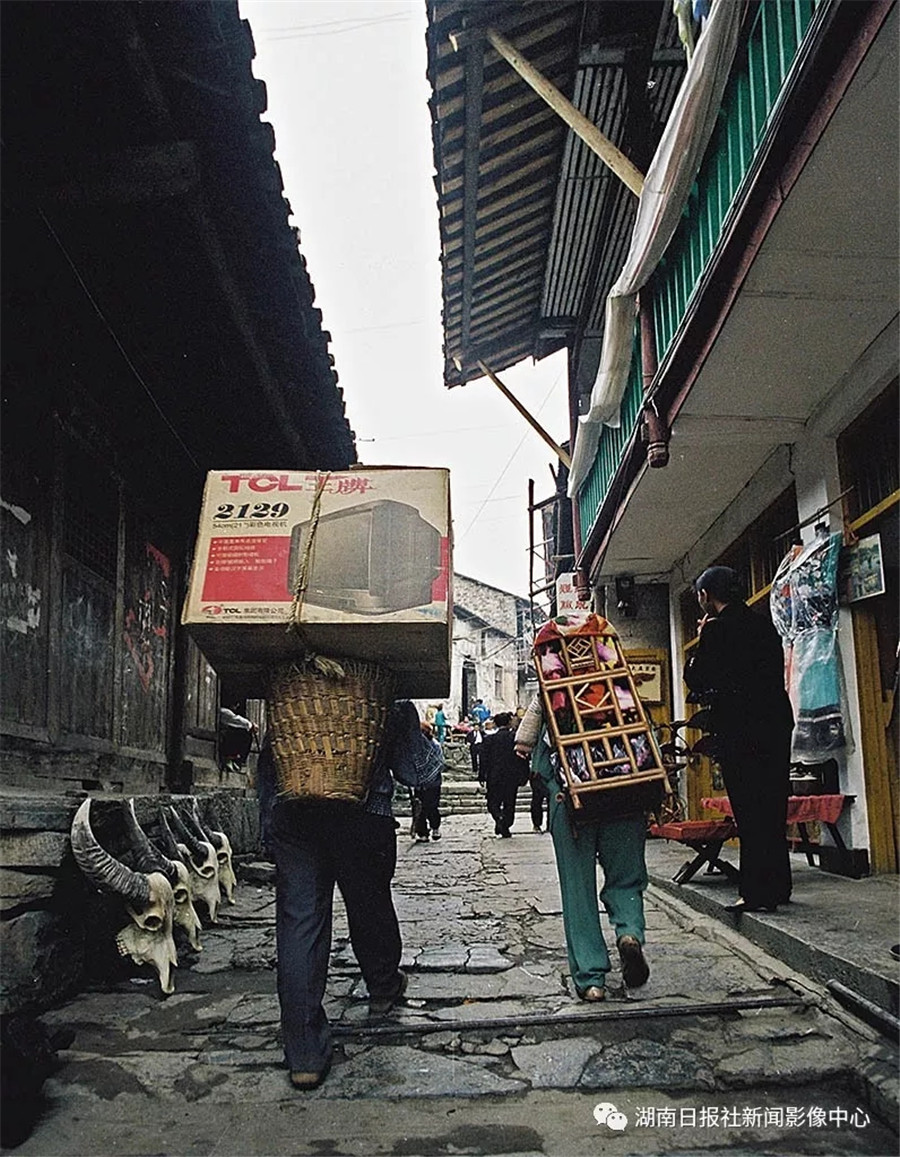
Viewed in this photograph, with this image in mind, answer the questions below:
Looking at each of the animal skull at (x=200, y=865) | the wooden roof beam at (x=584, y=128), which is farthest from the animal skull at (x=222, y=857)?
the wooden roof beam at (x=584, y=128)

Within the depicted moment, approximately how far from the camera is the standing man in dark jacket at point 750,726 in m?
5.20

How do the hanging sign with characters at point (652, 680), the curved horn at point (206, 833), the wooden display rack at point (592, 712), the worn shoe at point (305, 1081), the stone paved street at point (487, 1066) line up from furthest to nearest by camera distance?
the hanging sign with characters at point (652, 680), the curved horn at point (206, 833), the wooden display rack at point (592, 712), the worn shoe at point (305, 1081), the stone paved street at point (487, 1066)

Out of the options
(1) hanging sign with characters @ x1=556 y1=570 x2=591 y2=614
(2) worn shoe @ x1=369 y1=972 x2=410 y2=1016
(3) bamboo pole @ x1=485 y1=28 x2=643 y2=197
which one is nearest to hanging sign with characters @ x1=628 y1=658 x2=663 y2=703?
(1) hanging sign with characters @ x1=556 y1=570 x2=591 y2=614

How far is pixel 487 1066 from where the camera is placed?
3461 mm

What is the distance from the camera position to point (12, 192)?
4406mm

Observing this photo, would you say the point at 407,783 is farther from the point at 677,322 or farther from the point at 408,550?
the point at 677,322

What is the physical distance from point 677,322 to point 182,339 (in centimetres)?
324

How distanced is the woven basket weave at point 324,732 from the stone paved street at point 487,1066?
3.29 ft

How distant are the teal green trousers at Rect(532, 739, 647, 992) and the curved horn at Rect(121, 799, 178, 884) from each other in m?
2.01

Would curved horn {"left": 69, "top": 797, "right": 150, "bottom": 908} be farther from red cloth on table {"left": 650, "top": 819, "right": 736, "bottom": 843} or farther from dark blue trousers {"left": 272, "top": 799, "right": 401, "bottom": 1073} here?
red cloth on table {"left": 650, "top": 819, "right": 736, "bottom": 843}

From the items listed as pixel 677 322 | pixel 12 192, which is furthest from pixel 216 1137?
pixel 677 322

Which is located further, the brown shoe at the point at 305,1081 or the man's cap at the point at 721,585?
the man's cap at the point at 721,585

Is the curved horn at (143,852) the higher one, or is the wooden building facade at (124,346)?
the wooden building facade at (124,346)

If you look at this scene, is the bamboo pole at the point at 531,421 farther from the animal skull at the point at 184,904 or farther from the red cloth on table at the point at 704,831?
the animal skull at the point at 184,904
